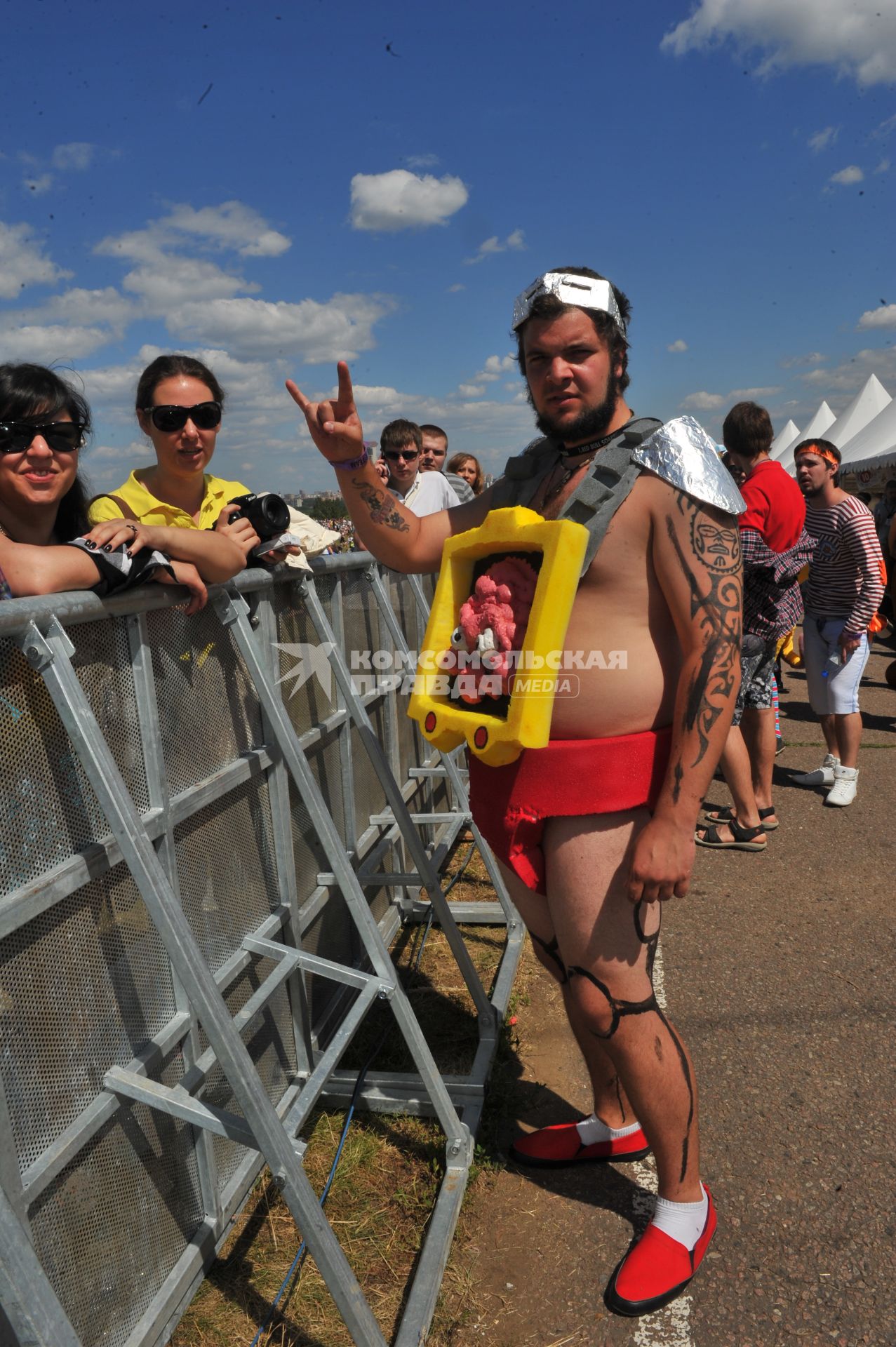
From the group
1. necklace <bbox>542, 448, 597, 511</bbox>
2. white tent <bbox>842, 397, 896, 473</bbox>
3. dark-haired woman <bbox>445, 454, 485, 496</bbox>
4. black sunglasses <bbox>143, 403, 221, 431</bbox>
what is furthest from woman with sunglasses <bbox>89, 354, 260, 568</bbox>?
white tent <bbox>842, 397, 896, 473</bbox>

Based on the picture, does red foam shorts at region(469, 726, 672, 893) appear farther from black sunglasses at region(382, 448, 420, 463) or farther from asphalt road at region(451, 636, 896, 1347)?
black sunglasses at region(382, 448, 420, 463)

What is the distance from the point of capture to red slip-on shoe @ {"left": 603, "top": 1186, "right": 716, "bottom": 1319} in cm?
215

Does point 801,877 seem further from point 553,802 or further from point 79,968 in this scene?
point 79,968

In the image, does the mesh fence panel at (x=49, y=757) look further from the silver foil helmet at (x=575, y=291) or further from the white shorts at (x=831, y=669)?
the white shorts at (x=831, y=669)

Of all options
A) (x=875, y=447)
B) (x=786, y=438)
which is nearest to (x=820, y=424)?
(x=786, y=438)

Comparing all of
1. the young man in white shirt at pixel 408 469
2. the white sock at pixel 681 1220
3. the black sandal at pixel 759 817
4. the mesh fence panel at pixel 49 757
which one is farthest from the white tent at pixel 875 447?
the mesh fence panel at pixel 49 757

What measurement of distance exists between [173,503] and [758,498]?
3.32 m

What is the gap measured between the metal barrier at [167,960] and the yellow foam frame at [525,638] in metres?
0.46

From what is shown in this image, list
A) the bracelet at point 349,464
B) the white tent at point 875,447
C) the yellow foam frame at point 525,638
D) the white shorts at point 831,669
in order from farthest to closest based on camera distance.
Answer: the white tent at point 875,447 → the white shorts at point 831,669 → the bracelet at point 349,464 → the yellow foam frame at point 525,638

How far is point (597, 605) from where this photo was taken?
2.07m

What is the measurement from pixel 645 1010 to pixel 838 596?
4.11 m

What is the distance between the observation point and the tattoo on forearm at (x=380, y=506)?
240cm

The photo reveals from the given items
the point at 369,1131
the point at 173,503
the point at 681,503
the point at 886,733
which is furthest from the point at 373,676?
the point at 886,733

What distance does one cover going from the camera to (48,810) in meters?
1.63
